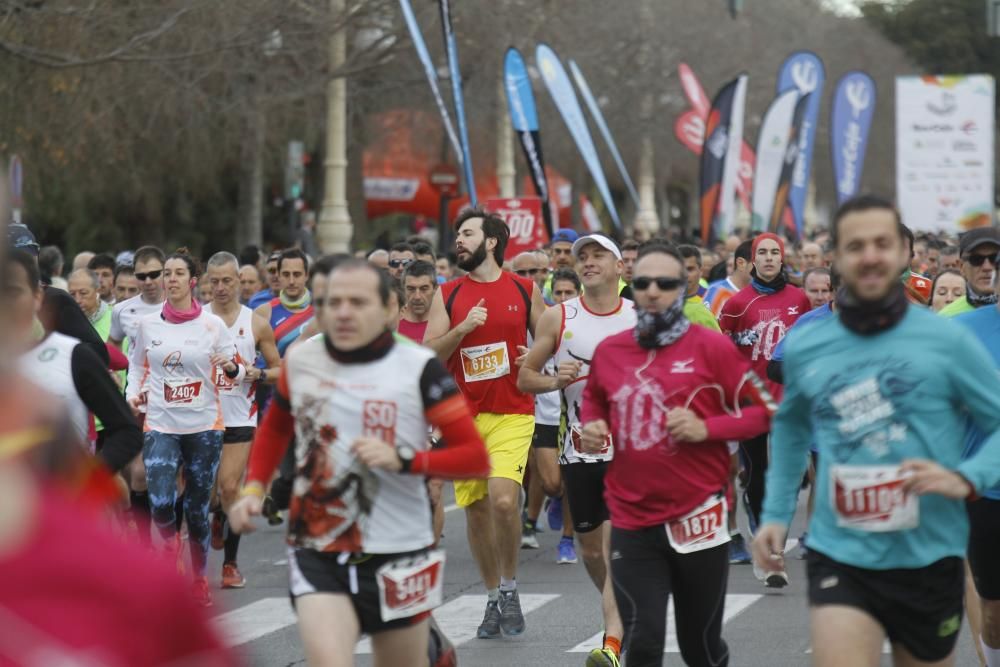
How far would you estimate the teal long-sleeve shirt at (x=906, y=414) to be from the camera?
5.20 meters

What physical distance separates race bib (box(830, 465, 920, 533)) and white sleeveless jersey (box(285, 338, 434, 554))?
1328 mm

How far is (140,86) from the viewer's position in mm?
26438

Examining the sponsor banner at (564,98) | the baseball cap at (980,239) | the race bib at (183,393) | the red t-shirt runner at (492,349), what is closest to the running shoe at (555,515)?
the race bib at (183,393)

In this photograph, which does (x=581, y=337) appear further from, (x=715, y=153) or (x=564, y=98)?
(x=715, y=153)

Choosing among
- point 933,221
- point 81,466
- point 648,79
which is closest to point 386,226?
point 648,79

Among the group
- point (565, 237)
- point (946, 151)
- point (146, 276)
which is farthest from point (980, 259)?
point (946, 151)

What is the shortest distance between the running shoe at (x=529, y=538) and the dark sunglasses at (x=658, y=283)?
6.83 m

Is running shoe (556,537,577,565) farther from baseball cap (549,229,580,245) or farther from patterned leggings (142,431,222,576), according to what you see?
baseball cap (549,229,580,245)

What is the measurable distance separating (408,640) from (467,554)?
714 cm

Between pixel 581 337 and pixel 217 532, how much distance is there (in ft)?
15.2

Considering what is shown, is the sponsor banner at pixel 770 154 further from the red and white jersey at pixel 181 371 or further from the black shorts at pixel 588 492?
the black shorts at pixel 588 492

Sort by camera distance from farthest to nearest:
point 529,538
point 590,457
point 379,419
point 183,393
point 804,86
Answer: point 804,86 < point 529,538 < point 183,393 < point 590,457 < point 379,419

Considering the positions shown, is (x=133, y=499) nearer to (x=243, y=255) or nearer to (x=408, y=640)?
(x=408, y=640)

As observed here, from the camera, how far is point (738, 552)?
12180mm
